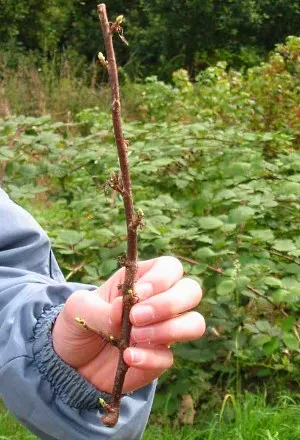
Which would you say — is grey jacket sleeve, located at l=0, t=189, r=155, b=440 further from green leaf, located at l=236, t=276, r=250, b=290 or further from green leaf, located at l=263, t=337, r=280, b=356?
green leaf, located at l=263, t=337, r=280, b=356

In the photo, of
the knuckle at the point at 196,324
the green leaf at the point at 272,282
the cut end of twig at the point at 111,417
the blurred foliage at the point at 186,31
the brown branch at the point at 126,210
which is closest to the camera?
the brown branch at the point at 126,210

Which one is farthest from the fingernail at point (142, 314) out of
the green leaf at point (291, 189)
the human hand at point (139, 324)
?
the green leaf at point (291, 189)

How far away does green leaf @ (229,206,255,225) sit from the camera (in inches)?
127

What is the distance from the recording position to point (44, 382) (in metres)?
1.23

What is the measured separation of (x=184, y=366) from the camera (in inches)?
129

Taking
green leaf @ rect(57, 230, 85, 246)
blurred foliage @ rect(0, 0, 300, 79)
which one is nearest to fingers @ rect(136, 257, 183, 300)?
green leaf @ rect(57, 230, 85, 246)

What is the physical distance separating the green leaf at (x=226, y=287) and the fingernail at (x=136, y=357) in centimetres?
208

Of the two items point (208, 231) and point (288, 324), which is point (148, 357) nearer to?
point (288, 324)

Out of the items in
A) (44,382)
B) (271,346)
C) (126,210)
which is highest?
(126,210)

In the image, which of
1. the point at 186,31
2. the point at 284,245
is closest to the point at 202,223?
the point at 284,245

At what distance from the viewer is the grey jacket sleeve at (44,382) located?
1.20 metres

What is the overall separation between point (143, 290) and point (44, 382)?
1.05ft

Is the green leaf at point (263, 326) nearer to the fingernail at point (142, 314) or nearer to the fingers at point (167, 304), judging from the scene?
the fingers at point (167, 304)

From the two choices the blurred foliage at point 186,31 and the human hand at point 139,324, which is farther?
the blurred foliage at point 186,31
